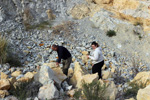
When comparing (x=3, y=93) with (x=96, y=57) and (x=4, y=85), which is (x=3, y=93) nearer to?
(x=4, y=85)

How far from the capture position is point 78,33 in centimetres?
948

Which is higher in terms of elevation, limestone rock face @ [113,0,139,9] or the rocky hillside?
limestone rock face @ [113,0,139,9]

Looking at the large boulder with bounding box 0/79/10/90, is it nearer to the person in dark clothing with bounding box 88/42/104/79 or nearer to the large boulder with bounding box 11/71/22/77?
the large boulder with bounding box 11/71/22/77

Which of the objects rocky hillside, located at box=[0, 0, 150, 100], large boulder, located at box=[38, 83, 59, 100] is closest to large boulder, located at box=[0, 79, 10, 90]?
rocky hillside, located at box=[0, 0, 150, 100]

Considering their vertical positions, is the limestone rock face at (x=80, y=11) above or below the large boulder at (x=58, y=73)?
above

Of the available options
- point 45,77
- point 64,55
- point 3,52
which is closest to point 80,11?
point 3,52

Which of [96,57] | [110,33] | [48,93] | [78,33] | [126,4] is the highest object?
[126,4]

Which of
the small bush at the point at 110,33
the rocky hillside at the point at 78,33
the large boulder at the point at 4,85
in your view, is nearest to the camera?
the large boulder at the point at 4,85

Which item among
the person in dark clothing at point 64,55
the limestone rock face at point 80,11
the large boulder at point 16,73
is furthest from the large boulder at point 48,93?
the limestone rock face at point 80,11

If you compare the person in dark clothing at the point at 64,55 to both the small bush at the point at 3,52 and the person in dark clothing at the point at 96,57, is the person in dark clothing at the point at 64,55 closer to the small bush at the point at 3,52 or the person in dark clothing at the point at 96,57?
the person in dark clothing at the point at 96,57

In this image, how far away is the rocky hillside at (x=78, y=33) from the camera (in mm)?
6523

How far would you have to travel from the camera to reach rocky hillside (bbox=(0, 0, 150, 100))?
6.52 m

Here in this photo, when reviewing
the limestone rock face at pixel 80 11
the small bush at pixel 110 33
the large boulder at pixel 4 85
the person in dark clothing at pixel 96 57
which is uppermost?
the limestone rock face at pixel 80 11

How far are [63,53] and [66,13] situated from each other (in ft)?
22.4
